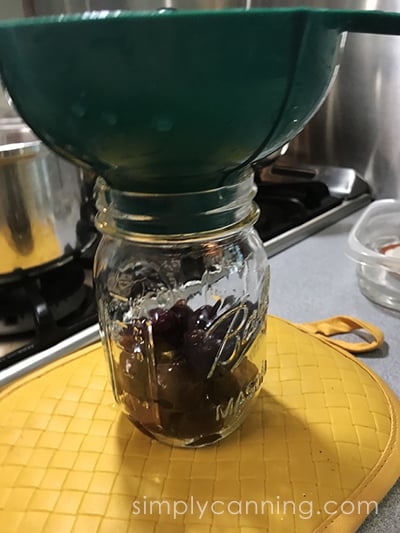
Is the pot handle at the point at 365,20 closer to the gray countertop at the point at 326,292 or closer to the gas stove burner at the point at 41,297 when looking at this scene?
the gray countertop at the point at 326,292

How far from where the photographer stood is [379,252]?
2.17 feet

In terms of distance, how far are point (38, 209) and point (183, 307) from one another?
0.75ft

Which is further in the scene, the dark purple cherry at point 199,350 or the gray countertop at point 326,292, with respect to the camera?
the gray countertop at point 326,292

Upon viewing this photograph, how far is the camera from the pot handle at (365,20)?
274 mm

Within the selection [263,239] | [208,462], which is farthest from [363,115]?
[208,462]

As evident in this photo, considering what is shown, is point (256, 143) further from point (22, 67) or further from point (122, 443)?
point (122, 443)

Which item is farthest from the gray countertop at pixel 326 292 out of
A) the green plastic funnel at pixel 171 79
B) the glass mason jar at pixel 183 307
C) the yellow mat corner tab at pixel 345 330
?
the green plastic funnel at pixel 171 79

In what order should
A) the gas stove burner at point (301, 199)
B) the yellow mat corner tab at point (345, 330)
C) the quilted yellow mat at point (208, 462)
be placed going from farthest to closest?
1. the gas stove burner at point (301, 199)
2. the yellow mat corner tab at point (345, 330)
3. the quilted yellow mat at point (208, 462)

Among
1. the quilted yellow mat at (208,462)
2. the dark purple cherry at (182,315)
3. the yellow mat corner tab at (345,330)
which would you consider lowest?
the yellow mat corner tab at (345,330)

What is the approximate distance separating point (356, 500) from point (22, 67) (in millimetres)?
323

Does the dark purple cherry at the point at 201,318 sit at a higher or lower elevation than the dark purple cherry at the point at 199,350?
higher

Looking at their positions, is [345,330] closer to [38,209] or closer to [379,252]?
[379,252]

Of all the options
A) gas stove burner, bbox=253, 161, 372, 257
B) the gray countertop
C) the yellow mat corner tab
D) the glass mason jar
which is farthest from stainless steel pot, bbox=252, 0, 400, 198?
the glass mason jar

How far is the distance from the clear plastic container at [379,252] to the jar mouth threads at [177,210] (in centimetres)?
28
